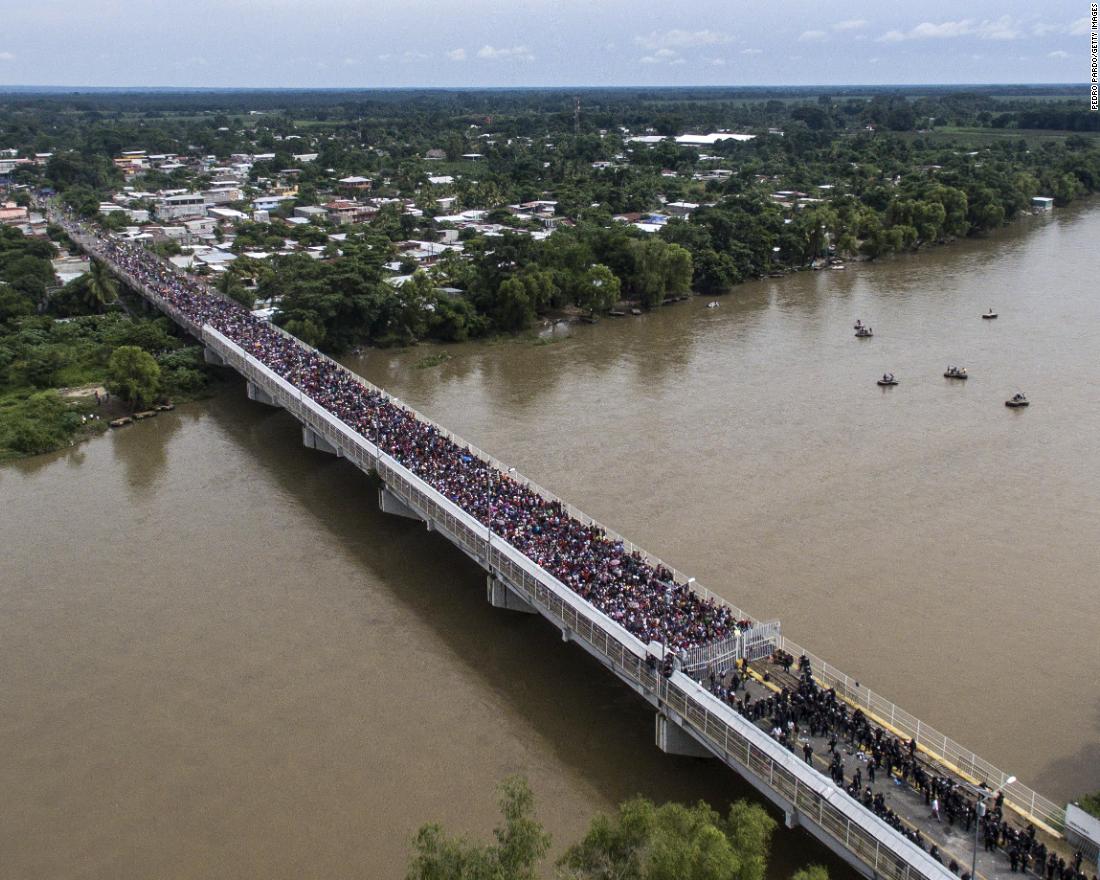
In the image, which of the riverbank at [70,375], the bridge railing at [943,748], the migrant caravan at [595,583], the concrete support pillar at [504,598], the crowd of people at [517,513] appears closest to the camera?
the migrant caravan at [595,583]

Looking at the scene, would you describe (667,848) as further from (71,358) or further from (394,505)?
(71,358)

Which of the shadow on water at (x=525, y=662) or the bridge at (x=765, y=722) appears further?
the shadow on water at (x=525, y=662)

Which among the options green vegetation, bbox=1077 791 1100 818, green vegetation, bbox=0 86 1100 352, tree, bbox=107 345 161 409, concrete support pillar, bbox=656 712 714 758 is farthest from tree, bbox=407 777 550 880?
green vegetation, bbox=0 86 1100 352

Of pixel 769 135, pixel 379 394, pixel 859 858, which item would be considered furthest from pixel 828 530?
pixel 769 135

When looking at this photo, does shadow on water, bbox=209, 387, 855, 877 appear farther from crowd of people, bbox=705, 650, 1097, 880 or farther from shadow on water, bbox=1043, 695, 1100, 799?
shadow on water, bbox=1043, 695, 1100, 799

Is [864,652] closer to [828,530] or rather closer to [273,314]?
[828,530]

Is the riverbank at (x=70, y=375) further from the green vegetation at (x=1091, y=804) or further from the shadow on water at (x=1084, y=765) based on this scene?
the green vegetation at (x=1091, y=804)

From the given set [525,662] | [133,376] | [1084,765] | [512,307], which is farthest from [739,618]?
[512,307]

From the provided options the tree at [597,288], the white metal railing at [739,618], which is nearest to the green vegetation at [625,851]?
the white metal railing at [739,618]
